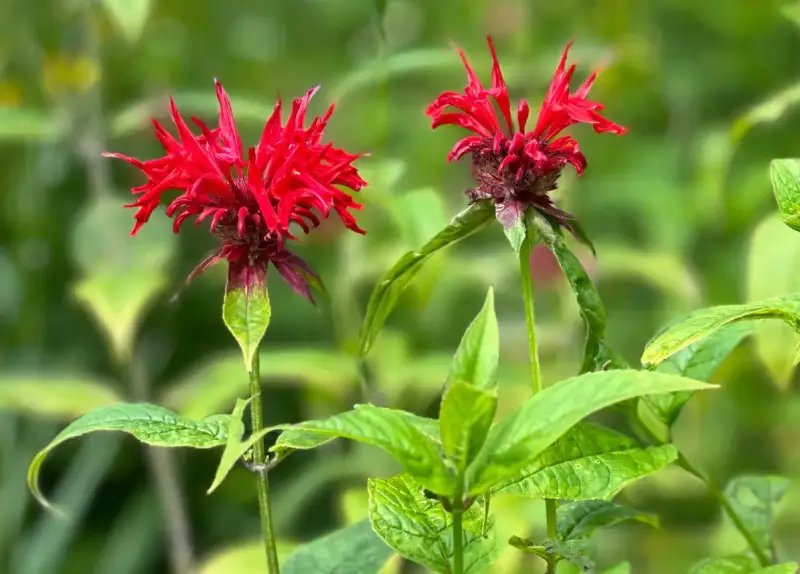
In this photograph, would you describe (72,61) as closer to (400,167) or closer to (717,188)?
(400,167)

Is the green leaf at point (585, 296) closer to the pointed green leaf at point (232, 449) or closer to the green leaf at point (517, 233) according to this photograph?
the green leaf at point (517, 233)

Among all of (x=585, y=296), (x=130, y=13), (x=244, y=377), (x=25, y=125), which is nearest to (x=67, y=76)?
(x=25, y=125)

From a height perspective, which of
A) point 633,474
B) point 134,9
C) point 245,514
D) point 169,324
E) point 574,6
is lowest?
point 245,514

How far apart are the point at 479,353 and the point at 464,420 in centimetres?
3

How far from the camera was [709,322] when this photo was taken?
344 mm

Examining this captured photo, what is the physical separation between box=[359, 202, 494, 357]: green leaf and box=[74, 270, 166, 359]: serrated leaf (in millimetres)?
436

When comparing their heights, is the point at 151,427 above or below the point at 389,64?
below

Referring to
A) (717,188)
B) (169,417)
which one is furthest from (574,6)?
(169,417)

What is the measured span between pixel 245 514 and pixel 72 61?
2.23 feet

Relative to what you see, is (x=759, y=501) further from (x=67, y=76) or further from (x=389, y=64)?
(x=67, y=76)

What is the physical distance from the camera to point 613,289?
1272 mm

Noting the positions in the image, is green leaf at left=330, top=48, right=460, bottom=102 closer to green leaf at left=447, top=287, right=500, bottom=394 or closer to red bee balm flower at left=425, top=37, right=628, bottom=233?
red bee balm flower at left=425, top=37, right=628, bottom=233

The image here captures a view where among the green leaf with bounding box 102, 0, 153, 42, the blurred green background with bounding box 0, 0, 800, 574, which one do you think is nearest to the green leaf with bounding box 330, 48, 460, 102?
the blurred green background with bounding box 0, 0, 800, 574

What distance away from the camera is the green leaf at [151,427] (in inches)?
13.9
